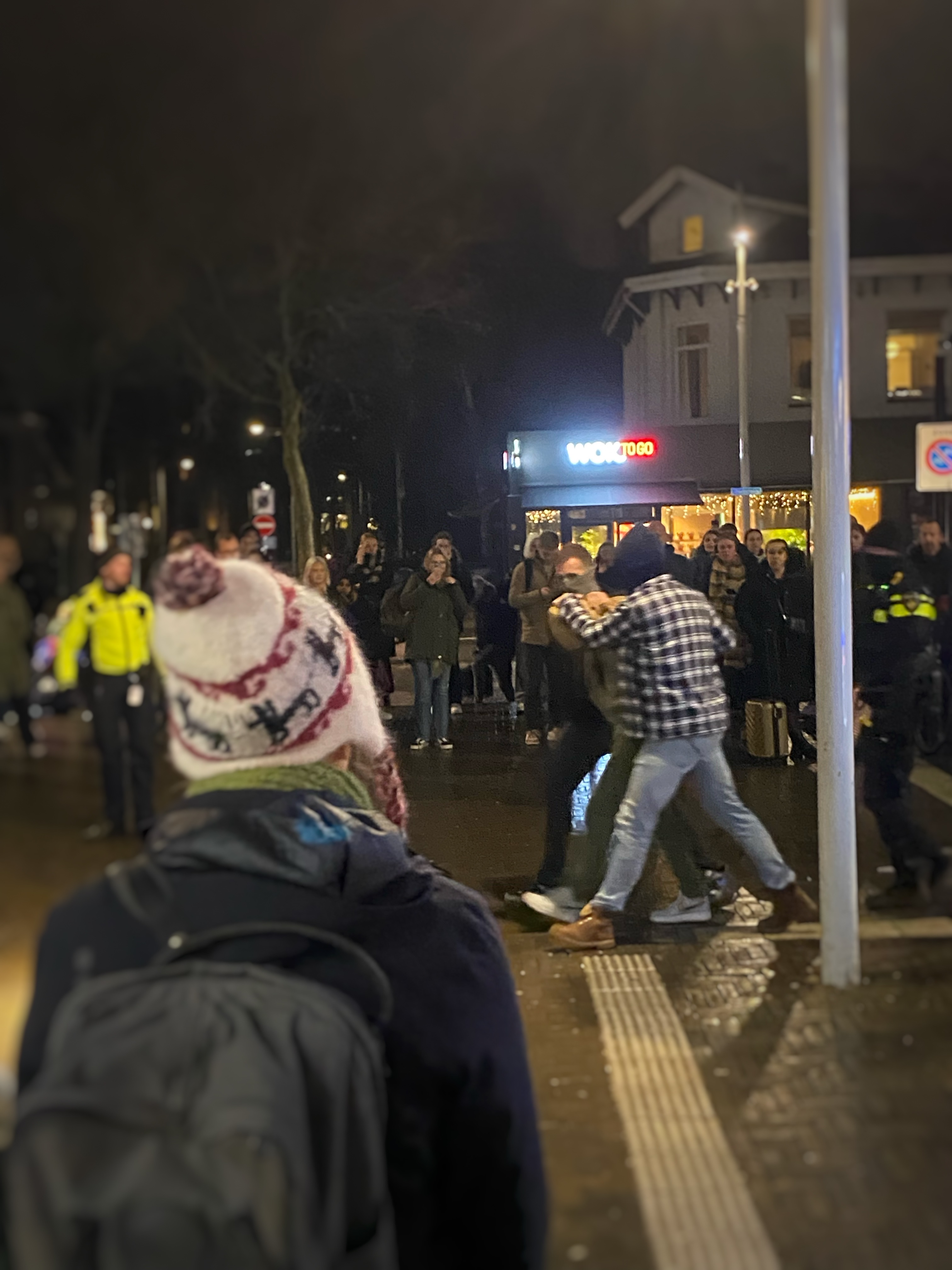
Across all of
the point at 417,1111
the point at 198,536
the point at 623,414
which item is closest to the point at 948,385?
the point at 623,414

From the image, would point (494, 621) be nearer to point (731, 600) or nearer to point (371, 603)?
point (371, 603)

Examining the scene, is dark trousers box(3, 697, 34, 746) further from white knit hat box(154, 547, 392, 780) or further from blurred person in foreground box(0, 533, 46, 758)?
white knit hat box(154, 547, 392, 780)

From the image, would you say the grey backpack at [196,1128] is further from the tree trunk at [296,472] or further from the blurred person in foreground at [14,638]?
the tree trunk at [296,472]

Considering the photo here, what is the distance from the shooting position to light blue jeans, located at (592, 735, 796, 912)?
484cm

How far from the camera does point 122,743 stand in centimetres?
230

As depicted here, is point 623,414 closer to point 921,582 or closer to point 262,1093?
point 921,582

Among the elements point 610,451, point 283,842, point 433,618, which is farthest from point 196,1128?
point 610,451

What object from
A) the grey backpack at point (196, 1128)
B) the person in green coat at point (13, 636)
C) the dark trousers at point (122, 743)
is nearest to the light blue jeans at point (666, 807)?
the dark trousers at point (122, 743)

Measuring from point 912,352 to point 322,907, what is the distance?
3.53 meters

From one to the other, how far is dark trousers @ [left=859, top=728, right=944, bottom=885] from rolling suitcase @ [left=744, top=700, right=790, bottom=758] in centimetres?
63

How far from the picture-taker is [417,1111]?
1.78 meters

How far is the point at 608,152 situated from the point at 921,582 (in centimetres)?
240

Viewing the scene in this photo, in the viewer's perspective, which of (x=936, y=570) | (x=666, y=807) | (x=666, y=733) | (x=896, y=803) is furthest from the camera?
(x=896, y=803)

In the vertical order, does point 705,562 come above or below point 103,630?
above
